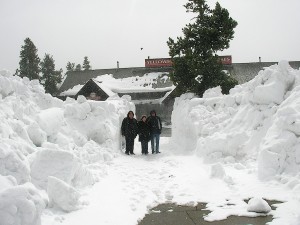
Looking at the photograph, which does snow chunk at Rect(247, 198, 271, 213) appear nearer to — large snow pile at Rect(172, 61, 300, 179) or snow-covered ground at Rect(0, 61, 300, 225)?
snow-covered ground at Rect(0, 61, 300, 225)

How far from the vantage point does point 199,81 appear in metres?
15.4

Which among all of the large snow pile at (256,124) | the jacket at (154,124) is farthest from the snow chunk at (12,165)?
the jacket at (154,124)

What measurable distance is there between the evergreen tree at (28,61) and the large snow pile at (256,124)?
3047cm

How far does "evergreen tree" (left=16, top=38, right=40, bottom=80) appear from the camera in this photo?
38312 millimetres

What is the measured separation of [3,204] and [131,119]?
8.06m

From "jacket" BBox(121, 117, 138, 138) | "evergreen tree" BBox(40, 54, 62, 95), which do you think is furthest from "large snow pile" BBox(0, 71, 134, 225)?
"evergreen tree" BBox(40, 54, 62, 95)

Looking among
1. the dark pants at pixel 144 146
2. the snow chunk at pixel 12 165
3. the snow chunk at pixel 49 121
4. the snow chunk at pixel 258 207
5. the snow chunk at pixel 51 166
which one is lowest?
the dark pants at pixel 144 146

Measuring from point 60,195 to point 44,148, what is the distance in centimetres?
177

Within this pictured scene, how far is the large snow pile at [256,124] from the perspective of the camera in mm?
6055

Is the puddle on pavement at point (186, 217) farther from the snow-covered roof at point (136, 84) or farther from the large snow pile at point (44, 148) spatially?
the snow-covered roof at point (136, 84)

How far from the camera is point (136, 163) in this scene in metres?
9.28

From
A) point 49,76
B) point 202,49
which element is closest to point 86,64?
point 49,76

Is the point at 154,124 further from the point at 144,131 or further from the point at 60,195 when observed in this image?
the point at 60,195

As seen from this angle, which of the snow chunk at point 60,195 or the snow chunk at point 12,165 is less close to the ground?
the snow chunk at point 12,165
